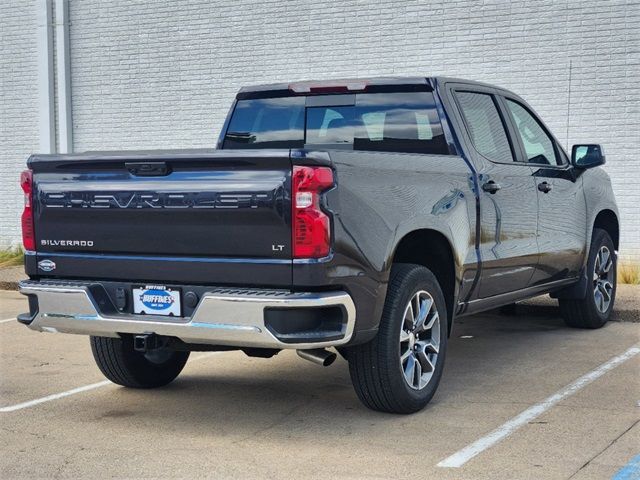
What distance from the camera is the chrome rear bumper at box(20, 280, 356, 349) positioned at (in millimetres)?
5012

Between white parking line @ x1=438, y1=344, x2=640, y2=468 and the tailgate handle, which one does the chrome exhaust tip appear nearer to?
white parking line @ x1=438, y1=344, x2=640, y2=468

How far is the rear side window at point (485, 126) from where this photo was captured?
22.5 ft

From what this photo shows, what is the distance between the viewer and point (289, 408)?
20.0ft

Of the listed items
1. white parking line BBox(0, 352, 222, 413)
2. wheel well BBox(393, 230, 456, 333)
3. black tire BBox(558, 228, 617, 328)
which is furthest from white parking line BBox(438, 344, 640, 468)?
white parking line BBox(0, 352, 222, 413)

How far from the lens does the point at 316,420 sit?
5.78 meters

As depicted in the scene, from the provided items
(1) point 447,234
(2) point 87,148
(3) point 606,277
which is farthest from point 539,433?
(2) point 87,148

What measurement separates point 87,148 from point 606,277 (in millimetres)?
9154

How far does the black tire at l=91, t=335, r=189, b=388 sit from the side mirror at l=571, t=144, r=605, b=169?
3.53 metres

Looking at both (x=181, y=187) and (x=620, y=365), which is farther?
(x=620, y=365)

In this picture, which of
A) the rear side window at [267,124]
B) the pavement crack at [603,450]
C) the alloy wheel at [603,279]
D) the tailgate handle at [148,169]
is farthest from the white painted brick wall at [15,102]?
the pavement crack at [603,450]

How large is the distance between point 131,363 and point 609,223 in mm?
4643

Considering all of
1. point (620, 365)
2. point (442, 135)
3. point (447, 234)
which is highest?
point (442, 135)

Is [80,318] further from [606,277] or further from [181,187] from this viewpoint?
[606,277]

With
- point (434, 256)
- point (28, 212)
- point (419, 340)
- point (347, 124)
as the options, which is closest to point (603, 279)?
point (434, 256)
